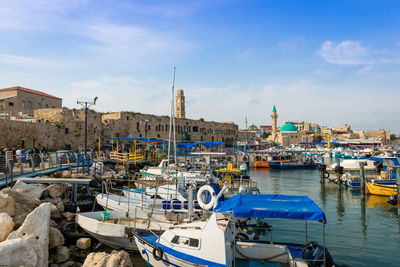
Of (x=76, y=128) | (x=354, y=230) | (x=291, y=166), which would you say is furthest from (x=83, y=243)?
(x=291, y=166)

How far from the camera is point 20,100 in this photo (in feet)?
159

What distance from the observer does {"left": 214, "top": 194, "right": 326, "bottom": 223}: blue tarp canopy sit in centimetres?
875

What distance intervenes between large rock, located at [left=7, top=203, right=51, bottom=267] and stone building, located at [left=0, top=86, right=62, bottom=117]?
42.6 m

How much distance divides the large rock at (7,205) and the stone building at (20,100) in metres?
39.8

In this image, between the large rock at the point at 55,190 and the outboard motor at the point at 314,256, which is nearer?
the outboard motor at the point at 314,256

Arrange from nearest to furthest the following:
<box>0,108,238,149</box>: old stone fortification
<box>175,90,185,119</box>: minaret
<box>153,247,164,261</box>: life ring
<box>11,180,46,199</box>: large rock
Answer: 1. <box>153,247,164,261</box>: life ring
2. <box>11,180,46,199</box>: large rock
3. <box>0,108,238,149</box>: old stone fortification
4. <box>175,90,185,119</box>: minaret

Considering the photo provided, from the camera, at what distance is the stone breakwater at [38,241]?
8195mm

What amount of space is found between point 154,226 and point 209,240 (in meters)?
4.33

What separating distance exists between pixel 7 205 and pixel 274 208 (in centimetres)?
1073

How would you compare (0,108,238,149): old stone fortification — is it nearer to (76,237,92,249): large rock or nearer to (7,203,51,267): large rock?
(76,237,92,249): large rock

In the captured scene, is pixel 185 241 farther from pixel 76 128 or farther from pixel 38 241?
pixel 76 128

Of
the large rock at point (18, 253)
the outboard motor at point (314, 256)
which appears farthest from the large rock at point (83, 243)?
the outboard motor at point (314, 256)

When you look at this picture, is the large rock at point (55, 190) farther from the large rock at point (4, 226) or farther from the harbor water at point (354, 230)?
the harbor water at point (354, 230)

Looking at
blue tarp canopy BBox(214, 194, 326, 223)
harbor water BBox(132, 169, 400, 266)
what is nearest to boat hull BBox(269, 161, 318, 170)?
harbor water BBox(132, 169, 400, 266)
